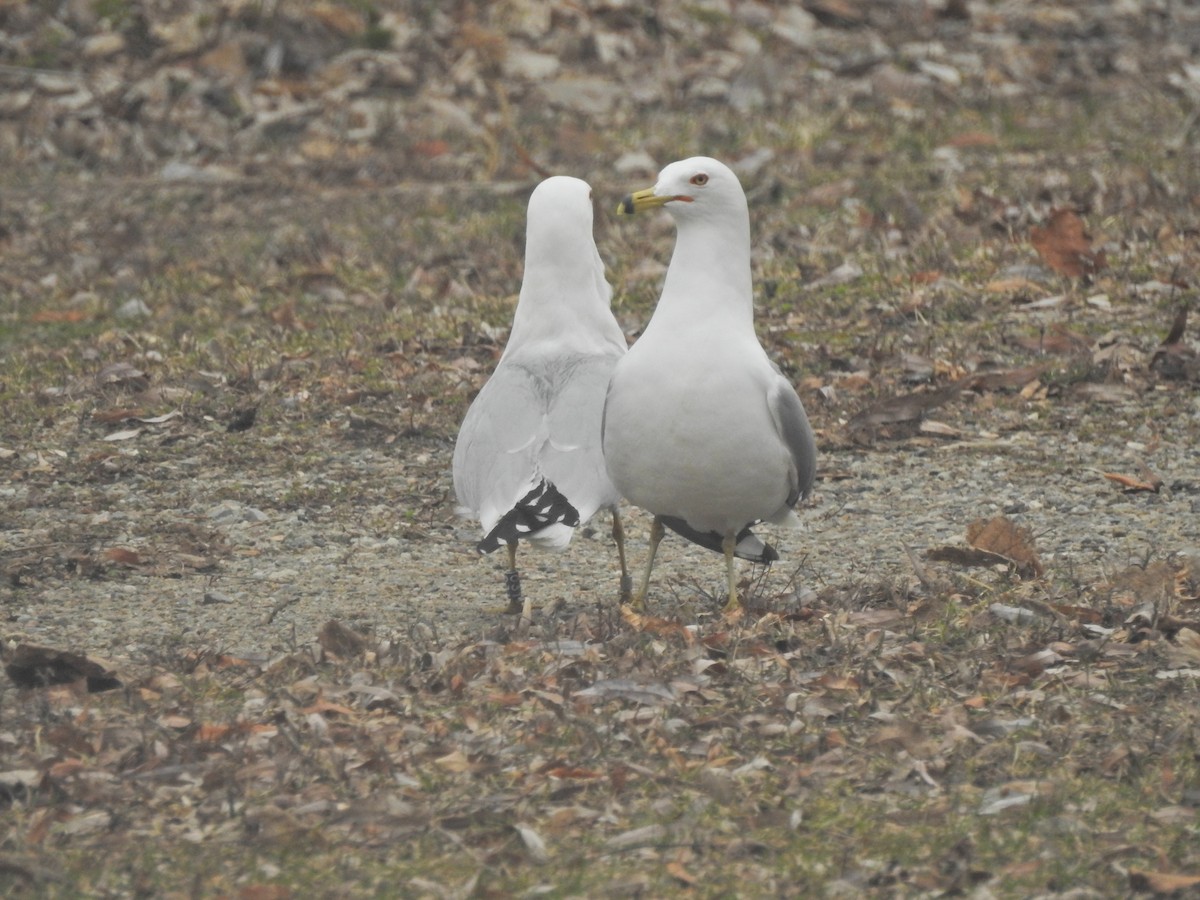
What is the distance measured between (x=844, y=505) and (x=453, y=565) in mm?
1483

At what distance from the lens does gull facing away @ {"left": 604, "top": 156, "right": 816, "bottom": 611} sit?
493 cm

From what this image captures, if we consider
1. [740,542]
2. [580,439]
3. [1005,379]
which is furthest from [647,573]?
[1005,379]

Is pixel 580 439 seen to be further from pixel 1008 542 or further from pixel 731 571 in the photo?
pixel 1008 542

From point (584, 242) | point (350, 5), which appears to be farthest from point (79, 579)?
point (350, 5)

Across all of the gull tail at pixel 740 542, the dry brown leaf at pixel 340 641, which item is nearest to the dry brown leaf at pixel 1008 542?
the gull tail at pixel 740 542

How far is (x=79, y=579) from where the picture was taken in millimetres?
5727

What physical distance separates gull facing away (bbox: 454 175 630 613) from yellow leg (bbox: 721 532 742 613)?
348 millimetres

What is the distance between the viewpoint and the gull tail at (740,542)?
545 cm

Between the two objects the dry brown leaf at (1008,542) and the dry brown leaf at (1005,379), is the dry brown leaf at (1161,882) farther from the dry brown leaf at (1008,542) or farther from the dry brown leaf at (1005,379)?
the dry brown leaf at (1005,379)

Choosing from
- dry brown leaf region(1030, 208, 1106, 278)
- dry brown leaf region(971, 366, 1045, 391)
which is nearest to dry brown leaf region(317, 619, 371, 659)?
dry brown leaf region(971, 366, 1045, 391)

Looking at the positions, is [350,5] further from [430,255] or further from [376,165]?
[430,255]

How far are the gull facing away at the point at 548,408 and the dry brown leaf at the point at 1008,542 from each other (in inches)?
43.4

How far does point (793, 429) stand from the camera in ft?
16.6

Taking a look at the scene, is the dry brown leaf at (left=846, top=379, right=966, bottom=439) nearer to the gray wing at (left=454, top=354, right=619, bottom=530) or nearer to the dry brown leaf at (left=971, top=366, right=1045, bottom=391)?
the dry brown leaf at (left=971, top=366, right=1045, bottom=391)
